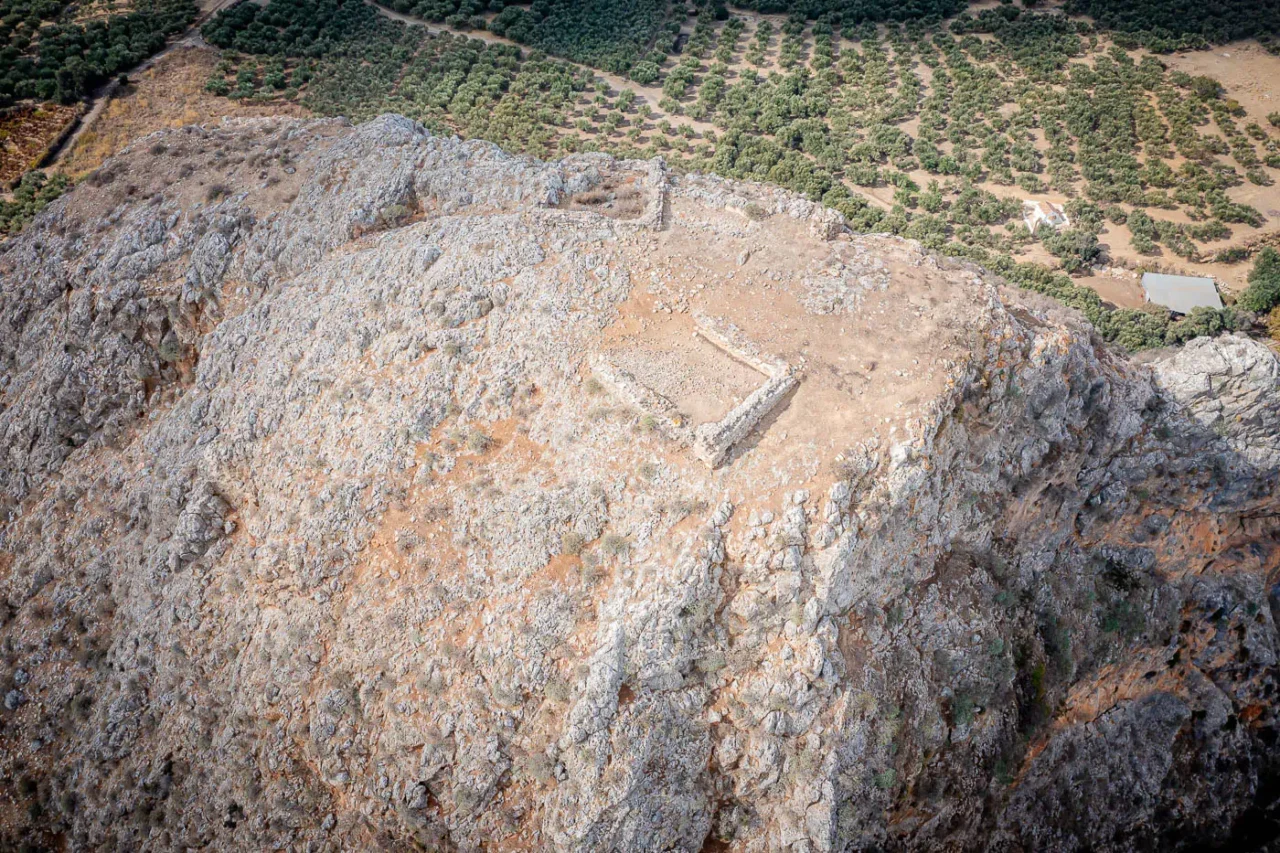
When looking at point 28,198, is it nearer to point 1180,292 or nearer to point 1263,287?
point 1180,292

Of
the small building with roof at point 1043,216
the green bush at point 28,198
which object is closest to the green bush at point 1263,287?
the small building with roof at point 1043,216

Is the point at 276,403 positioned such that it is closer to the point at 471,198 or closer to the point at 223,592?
the point at 223,592

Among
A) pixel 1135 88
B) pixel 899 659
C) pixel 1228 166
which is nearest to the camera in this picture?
pixel 899 659

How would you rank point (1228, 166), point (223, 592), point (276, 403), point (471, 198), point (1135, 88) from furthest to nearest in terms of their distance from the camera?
point (1135, 88) → point (1228, 166) → point (471, 198) → point (276, 403) → point (223, 592)

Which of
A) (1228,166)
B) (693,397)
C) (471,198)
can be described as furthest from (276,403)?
(1228,166)

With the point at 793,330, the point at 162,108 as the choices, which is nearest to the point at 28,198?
the point at 162,108

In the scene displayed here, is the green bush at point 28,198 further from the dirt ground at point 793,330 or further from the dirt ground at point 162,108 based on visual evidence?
the dirt ground at point 793,330

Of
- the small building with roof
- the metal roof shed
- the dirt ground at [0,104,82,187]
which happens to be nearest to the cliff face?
the metal roof shed
